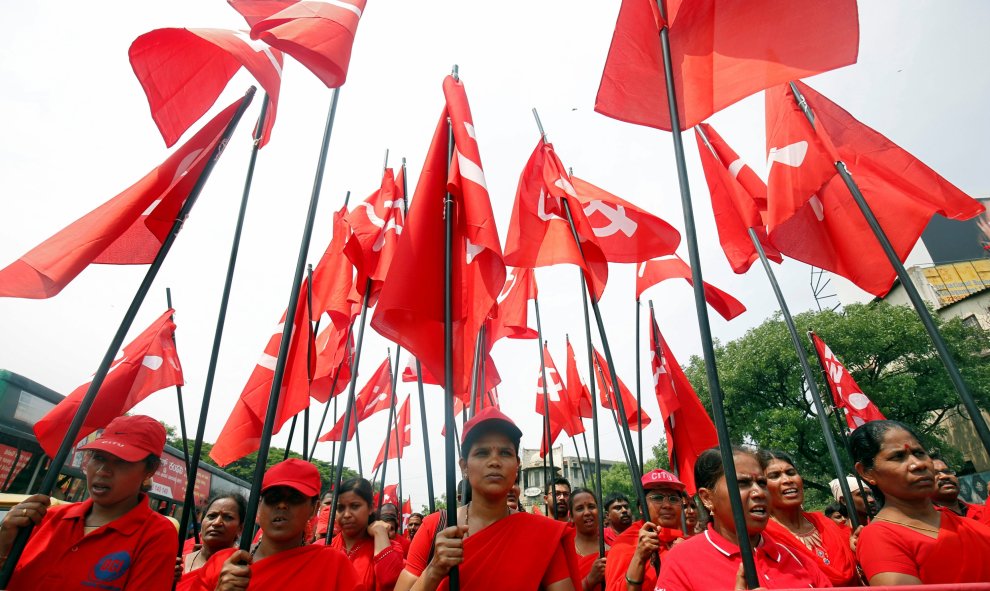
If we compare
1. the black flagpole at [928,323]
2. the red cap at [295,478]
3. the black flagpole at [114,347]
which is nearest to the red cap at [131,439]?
the black flagpole at [114,347]

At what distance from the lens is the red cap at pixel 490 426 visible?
260cm

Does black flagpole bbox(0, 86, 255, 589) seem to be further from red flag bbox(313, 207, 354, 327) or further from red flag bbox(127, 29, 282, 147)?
red flag bbox(313, 207, 354, 327)

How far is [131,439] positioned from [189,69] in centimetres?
237

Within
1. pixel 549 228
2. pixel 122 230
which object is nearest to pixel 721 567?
pixel 549 228

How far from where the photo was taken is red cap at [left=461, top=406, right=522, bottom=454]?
2598 mm

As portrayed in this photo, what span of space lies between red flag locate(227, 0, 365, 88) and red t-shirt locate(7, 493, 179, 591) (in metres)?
2.52

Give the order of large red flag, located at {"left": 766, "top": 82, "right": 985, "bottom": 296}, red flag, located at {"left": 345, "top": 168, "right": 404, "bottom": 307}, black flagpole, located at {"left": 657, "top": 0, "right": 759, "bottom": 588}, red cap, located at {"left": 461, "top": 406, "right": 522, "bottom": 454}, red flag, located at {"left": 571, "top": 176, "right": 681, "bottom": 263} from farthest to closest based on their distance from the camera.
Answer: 1. red flag, located at {"left": 345, "top": 168, "right": 404, "bottom": 307}
2. red flag, located at {"left": 571, "top": 176, "right": 681, "bottom": 263}
3. large red flag, located at {"left": 766, "top": 82, "right": 985, "bottom": 296}
4. red cap, located at {"left": 461, "top": 406, "right": 522, "bottom": 454}
5. black flagpole, located at {"left": 657, "top": 0, "right": 759, "bottom": 588}

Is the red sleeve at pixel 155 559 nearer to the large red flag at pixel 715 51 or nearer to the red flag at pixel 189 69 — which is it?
the red flag at pixel 189 69

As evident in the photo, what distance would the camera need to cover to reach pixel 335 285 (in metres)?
5.88

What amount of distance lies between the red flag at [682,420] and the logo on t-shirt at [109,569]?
4959mm

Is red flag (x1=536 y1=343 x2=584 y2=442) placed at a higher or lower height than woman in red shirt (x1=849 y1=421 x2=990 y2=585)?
higher

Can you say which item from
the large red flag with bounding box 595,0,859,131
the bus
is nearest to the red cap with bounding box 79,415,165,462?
the large red flag with bounding box 595,0,859,131

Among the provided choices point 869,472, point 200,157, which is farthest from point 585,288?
point 200,157

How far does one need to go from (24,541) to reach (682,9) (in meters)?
4.06
